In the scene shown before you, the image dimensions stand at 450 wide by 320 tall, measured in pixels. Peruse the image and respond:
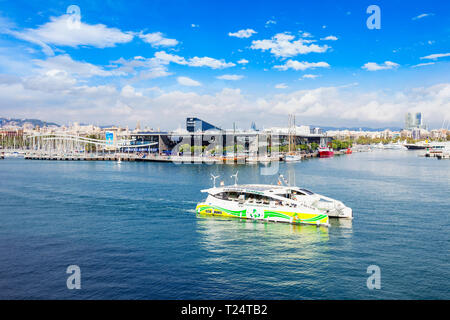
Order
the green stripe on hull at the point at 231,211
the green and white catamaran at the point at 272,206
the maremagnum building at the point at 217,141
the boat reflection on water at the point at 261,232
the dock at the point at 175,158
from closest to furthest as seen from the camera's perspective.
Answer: the boat reflection on water at the point at 261,232
the green and white catamaran at the point at 272,206
the green stripe on hull at the point at 231,211
the dock at the point at 175,158
the maremagnum building at the point at 217,141

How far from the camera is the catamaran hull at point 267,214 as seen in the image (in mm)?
20391

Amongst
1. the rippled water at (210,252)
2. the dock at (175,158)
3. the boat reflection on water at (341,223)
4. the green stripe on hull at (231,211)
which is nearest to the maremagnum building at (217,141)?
the dock at (175,158)

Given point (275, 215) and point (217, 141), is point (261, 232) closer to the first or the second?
point (275, 215)

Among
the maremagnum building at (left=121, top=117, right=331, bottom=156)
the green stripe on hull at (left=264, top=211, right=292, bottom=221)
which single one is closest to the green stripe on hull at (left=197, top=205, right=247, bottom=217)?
the green stripe on hull at (left=264, top=211, right=292, bottom=221)

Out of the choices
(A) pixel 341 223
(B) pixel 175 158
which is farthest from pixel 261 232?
(B) pixel 175 158

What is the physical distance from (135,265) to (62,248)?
4.71m

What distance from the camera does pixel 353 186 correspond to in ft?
123

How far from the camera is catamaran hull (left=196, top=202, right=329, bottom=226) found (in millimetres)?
20391

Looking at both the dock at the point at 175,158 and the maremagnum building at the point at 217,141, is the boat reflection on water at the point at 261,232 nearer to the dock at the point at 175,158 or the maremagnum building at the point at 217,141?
the dock at the point at 175,158

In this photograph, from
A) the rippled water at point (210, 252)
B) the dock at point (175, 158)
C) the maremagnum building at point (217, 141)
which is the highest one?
the maremagnum building at point (217, 141)

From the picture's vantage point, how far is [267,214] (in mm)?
21562

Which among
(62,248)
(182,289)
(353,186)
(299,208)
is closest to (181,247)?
(182,289)

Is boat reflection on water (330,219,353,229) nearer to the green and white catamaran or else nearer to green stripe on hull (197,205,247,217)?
the green and white catamaran

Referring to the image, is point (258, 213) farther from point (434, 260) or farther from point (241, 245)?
point (434, 260)
